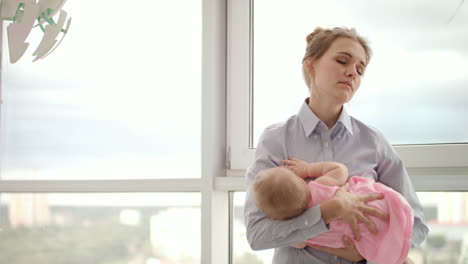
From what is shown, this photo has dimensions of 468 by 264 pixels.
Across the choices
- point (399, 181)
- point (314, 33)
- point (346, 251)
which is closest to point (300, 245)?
point (346, 251)

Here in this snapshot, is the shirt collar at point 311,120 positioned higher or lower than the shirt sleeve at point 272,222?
higher

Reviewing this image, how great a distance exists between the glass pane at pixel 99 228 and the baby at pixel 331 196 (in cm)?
80

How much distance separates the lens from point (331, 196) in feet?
4.94

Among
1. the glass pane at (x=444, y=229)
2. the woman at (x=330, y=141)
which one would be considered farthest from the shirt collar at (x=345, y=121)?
the glass pane at (x=444, y=229)

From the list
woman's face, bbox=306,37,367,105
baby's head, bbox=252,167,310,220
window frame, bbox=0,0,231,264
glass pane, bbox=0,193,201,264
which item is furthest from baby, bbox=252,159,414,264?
glass pane, bbox=0,193,201,264

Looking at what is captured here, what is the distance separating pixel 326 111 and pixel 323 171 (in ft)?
0.71

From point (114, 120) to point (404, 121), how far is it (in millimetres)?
1129

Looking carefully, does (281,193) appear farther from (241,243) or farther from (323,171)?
(241,243)

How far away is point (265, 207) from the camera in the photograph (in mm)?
1487

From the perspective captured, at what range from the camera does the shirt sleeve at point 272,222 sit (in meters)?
1.46

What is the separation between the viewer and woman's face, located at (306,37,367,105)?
163 centimetres

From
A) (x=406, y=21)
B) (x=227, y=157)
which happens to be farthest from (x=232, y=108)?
(x=406, y=21)

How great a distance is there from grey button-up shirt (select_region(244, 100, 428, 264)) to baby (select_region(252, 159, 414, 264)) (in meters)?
0.08

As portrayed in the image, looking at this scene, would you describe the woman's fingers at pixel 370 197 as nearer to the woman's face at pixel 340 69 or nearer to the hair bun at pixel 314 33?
the woman's face at pixel 340 69
